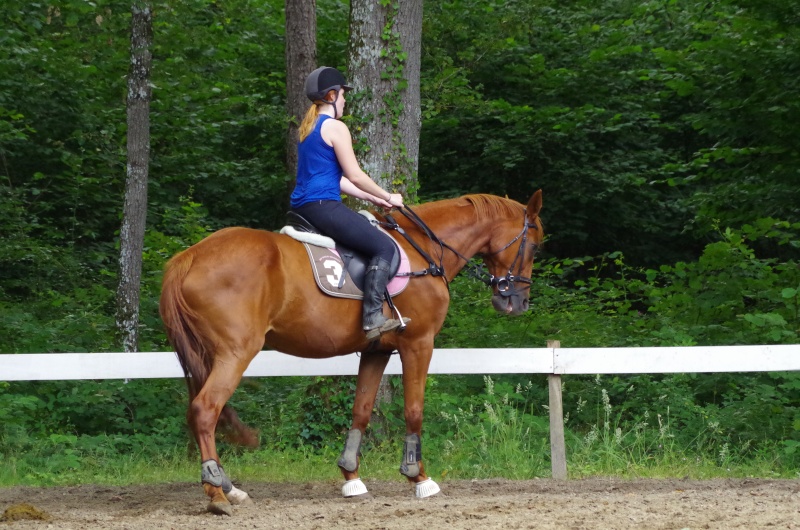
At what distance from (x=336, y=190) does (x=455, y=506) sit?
231 centimetres

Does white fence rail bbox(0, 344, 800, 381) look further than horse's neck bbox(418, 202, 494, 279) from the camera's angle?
Yes

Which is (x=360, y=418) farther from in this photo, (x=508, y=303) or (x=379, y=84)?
(x=379, y=84)

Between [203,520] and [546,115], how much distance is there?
13.6m

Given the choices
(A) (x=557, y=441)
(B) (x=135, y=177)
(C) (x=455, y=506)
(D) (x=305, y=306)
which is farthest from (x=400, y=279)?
(B) (x=135, y=177)

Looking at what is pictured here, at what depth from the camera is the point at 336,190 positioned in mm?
7031

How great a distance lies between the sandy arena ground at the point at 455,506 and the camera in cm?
569

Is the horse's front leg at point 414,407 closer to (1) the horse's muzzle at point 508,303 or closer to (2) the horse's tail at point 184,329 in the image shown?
(1) the horse's muzzle at point 508,303

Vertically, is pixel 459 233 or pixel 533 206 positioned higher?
pixel 533 206

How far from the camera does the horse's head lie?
7672mm

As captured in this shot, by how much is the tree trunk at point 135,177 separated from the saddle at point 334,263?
519 centimetres

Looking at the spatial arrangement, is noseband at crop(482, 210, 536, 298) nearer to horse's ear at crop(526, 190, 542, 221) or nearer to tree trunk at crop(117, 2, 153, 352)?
horse's ear at crop(526, 190, 542, 221)

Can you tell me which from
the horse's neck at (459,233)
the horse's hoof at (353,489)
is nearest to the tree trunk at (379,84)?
the horse's neck at (459,233)

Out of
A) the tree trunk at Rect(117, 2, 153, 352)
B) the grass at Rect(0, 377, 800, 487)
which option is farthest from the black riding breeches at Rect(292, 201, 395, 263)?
the tree trunk at Rect(117, 2, 153, 352)

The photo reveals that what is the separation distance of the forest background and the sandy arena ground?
71cm
